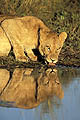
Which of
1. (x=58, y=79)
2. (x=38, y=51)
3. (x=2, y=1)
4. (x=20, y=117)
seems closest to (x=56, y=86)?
(x=58, y=79)

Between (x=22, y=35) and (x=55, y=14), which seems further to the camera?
(x=55, y=14)

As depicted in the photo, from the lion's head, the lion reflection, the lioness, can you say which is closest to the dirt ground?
the lioness

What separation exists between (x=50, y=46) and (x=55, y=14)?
4292 mm

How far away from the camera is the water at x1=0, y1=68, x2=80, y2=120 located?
6121 millimetres

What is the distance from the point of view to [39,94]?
740 cm

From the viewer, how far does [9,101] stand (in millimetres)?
6781

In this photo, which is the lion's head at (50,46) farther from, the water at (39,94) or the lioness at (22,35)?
the water at (39,94)

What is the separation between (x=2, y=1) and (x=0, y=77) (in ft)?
17.2

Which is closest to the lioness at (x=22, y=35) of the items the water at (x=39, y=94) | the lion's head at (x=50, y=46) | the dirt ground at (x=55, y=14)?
the lion's head at (x=50, y=46)

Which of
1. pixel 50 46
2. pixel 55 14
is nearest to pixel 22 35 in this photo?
pixel 50 46

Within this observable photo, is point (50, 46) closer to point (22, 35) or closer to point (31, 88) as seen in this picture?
point (22, 35)

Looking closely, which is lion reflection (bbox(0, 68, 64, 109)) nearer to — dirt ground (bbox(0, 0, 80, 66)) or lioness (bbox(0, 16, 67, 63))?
lioness (bbox(0, 16, 67, 63))

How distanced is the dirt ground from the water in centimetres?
296

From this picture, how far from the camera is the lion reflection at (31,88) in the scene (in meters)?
6.92
